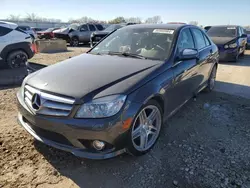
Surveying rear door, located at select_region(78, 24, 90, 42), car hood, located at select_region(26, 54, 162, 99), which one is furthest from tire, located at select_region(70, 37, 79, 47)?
car hood, located at select_region(26, 54, 162, 99)

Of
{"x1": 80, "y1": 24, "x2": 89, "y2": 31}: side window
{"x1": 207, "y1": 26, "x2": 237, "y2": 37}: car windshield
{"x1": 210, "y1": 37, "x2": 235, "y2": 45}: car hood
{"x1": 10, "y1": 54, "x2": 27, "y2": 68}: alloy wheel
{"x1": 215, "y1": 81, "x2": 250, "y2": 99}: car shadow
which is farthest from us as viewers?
{"x1": 80, "y1": 24, "x2": 89, "y2": 31}: side window

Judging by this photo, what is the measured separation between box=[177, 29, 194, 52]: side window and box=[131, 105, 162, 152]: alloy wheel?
1.24 m

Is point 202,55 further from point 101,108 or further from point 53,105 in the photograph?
point 53,105

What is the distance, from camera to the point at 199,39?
476 centimetres

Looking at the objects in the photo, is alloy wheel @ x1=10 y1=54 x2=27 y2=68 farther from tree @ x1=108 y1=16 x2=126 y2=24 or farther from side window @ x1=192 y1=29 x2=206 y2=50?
tree @ x1=108 y1=16 x2=126 y2=24

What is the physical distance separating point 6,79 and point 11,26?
224 cm

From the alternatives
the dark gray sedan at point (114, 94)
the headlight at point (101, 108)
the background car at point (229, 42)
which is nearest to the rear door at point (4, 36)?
the dark gray sedan at point (114, 94)

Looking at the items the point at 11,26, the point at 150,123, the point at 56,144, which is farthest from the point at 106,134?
the point at 11,26

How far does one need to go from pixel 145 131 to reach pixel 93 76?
1002 millimetres

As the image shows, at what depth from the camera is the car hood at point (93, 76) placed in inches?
100

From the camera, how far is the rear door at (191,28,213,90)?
445cm

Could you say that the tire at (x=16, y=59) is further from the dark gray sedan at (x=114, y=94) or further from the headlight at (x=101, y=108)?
the headlight at (x=101, y=108)

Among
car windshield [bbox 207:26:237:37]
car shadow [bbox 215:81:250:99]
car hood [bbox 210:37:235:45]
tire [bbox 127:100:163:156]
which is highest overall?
car windshield [bbox 207:26:237:37]

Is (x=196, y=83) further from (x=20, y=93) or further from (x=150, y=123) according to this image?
(x=20, y=93)
